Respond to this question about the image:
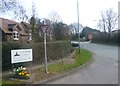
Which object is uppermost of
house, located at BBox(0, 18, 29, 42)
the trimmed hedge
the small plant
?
house, located at BBox(0, 18, 29, 42)

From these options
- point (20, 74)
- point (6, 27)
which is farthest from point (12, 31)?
point (20, 74)

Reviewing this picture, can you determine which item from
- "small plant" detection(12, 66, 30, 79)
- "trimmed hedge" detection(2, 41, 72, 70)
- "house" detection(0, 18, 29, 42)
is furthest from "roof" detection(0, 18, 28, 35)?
"small plant" detection(12, 66, 30, 79)

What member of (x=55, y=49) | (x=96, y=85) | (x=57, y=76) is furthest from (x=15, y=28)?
(x=96, y=85)

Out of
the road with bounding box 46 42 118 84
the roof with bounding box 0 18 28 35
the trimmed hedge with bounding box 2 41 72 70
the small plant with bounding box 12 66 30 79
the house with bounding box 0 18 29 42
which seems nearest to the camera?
Result: the road with bounding box 46 42 118 84

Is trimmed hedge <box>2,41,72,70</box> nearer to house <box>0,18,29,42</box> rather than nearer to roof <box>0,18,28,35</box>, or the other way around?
house <box>0,18,29,42</box>

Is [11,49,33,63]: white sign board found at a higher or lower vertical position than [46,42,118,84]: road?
higher

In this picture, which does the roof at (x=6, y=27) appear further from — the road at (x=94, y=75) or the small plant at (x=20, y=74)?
the small plant at (x=20, y=74)

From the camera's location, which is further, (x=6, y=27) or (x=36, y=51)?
(x=6, y=27)

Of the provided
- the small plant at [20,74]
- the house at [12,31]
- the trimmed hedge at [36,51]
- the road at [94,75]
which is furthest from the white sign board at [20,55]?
the house at [12,31]

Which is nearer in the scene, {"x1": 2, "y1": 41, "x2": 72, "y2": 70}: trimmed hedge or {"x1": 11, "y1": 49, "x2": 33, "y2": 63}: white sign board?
{"x1": 11, "y1": 49, "x2": 33, "y2": 63}: white sign board

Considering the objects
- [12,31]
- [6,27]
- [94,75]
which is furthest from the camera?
[12,31]

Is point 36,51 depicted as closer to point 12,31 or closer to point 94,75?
point 94,75

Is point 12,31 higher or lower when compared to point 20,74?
higher

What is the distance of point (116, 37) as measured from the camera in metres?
50.8
